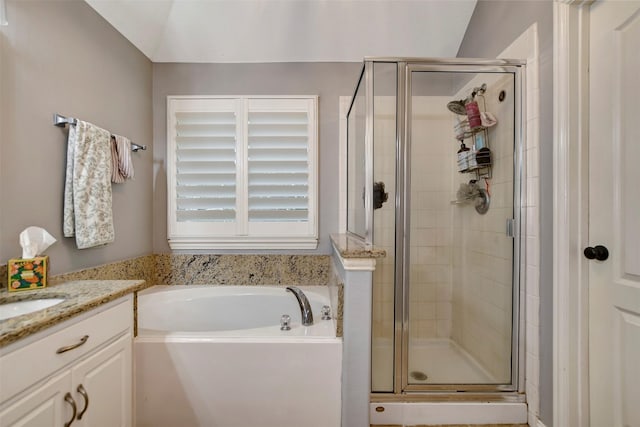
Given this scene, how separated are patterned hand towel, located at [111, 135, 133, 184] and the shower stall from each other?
1.48m

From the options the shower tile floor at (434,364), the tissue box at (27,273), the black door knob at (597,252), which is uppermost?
the black door knob at (597,252)

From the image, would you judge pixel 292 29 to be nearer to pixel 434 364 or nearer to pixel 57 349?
pixel 57 349

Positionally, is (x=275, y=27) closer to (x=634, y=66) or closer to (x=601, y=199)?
(x=634, y=66)

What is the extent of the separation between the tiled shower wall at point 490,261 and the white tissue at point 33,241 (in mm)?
2081

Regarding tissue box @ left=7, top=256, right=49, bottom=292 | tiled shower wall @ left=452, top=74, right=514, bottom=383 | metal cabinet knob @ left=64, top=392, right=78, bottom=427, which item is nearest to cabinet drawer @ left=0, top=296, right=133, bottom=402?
metal cabinet knob @ left=64, top=392, right=78, bottom=427

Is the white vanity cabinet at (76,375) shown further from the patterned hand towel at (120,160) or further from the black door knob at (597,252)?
the black door knob at (597,252)

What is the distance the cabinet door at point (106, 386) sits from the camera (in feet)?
3.28

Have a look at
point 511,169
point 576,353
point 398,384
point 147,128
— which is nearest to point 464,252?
point 511,169

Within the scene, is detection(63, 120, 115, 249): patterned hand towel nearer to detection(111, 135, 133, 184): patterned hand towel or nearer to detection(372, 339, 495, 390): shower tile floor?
detection(111, 135, 133, 184): patterned hand towel

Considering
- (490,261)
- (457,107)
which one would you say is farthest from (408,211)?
(457,107)

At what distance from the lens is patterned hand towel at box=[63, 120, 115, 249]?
4.91 feet

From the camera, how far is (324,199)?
233 centimetres

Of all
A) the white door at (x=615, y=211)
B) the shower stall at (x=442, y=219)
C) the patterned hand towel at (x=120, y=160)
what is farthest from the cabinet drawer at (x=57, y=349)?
the white door at (x=615, y=211)

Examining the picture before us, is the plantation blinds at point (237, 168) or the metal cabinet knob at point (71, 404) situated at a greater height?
the plantation blinds at point (237, 168)
